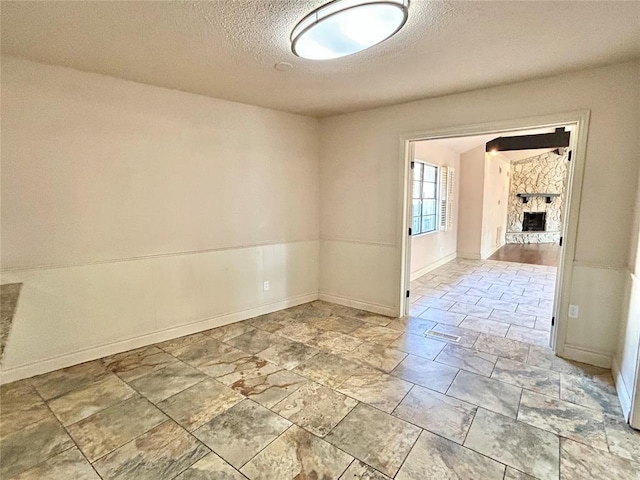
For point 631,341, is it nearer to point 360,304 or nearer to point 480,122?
point 480,122

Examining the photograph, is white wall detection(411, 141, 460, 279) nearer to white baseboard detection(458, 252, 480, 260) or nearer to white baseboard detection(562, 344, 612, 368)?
white baseboard detection(458, 252, 480, 260)

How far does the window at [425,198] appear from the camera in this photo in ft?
18.7

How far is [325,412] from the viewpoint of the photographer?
→ 2.08m

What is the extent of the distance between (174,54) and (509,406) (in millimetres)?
3346

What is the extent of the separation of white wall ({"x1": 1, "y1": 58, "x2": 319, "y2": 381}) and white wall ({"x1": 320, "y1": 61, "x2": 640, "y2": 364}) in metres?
0.67

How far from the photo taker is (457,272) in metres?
6.07

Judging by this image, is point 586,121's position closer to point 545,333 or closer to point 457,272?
point 545,333

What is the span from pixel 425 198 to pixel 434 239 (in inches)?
34.5

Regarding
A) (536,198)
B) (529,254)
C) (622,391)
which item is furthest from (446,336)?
(536,198)

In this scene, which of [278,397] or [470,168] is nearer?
[278,397]

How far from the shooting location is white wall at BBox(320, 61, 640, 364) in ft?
8.13

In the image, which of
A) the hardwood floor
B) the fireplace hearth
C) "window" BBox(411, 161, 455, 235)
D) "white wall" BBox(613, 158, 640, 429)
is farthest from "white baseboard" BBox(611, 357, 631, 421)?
the fireplace hearth

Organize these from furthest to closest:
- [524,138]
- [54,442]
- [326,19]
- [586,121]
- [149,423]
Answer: [524,138] < [586,121] < [149,423] < [54,442] < [326,19]

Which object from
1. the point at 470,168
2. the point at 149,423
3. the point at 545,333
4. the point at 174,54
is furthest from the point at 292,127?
the point at 470,168
